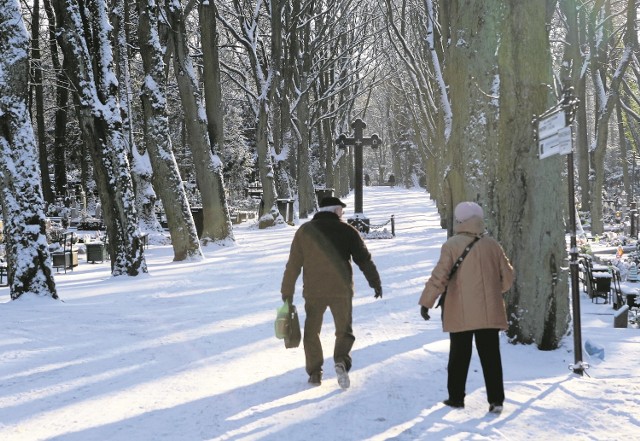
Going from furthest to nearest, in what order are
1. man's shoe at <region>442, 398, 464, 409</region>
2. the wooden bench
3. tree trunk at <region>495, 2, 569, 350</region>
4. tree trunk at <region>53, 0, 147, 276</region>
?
the wooden bench < tree trunk at <region>53, 0, 147, 276</region> < tree trunk at <region>495, 2, 569, 350</region> < man's shoe at <region>442, 398, 464, 409</region>

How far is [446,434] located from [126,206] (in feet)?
29.5

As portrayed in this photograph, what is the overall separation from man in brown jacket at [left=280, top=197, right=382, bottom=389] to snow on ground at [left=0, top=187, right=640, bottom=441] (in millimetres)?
315

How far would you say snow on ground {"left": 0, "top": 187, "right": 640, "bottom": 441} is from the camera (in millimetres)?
4637

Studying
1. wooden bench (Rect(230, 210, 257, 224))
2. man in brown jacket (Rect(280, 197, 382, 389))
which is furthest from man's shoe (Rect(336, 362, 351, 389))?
wooden bench (Rect(230, 210, 257, 224))

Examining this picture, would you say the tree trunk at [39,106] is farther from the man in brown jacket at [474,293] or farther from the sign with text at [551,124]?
the man in brown jacket at [474,293]

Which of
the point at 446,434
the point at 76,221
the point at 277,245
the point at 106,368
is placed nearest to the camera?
the point at 446,434

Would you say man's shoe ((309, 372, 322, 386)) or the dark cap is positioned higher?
the dark cap

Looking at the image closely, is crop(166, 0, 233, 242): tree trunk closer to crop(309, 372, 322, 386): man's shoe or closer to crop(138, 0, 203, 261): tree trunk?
crop(138, 0, 203, 261): tree trunk

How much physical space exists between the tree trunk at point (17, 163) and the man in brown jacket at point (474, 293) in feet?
21.8

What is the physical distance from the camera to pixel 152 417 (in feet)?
16.2

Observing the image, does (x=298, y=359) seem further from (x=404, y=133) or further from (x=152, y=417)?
(x=404, y=133)

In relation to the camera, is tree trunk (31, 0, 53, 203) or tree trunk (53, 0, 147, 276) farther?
tree trunk (31, 0, 53, 203)

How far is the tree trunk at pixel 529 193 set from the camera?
6586mm

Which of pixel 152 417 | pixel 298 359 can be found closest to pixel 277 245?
pixel 298 359
